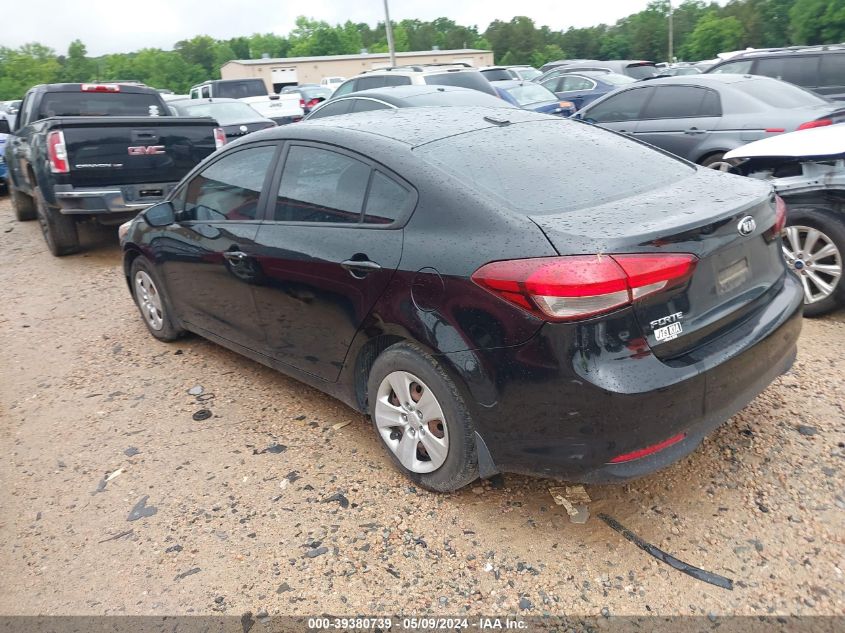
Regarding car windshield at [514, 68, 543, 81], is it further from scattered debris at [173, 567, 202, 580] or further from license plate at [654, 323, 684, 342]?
scattered debris at [173, 567, 202, 580]

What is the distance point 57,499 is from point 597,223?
2.94 meters

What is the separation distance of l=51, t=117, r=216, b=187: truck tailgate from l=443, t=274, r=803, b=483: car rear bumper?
5896 mm

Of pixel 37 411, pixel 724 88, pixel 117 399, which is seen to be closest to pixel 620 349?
pixel 117 399

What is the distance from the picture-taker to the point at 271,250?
3.74m

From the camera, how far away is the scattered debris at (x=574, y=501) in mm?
3027

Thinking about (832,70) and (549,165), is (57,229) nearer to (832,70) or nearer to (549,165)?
(549,165)

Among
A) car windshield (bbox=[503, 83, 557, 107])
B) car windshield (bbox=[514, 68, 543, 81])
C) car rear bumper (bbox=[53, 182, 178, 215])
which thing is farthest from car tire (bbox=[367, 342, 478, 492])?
car windshield (bbox=[514, 68, 543, 81])

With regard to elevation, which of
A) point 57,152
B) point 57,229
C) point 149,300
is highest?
point 57,152

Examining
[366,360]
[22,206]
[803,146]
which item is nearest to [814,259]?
[803,146]

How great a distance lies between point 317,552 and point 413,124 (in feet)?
7.11

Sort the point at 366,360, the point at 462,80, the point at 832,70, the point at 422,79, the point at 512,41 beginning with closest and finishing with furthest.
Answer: the point at 366,360 → the point at 832,70 → the point at 422,79 → the point at 462,80 → the point at 512,41

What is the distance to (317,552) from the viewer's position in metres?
2.93

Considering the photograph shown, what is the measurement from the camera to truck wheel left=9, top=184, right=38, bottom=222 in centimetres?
1072

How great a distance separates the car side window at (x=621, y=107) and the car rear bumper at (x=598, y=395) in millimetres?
6554
